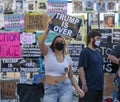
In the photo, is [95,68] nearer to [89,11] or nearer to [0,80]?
[89,11]

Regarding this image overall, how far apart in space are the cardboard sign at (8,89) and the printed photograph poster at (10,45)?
503 millimetres

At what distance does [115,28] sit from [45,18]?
1.28m

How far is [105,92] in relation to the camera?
672 cm

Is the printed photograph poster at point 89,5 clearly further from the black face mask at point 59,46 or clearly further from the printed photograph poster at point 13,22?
the black face mask at point 59,46

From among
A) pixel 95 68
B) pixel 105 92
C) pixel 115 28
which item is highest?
pixel 115 28

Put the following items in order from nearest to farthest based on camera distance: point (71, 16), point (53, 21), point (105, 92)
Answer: point (53, 21) → point (71, 16) → point (105, 92)

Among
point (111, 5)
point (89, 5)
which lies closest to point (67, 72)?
point (89, 5)

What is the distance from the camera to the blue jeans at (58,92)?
5098mm

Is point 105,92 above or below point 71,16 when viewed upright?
below

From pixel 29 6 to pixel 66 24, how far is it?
41.7 inches

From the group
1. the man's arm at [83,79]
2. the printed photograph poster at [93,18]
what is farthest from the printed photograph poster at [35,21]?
the man's arm at [83,79]

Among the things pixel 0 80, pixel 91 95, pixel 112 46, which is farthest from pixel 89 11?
pixel 0 80

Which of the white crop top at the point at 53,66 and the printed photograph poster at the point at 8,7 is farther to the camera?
the printed photograph poster at the point at 8,7

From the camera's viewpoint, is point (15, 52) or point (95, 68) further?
point (15, 52)
